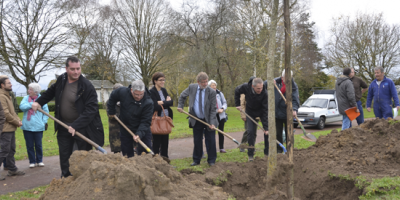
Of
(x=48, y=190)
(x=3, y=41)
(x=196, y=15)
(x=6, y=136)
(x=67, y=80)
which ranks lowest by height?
(x=48, y=190)

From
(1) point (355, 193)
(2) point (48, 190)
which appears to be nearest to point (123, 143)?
(2) point (48, 190)

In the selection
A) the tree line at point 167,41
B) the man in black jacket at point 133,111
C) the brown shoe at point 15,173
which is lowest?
the brown shoe at point 15,173

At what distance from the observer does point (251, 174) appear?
535 centimetres

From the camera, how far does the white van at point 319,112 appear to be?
14.2 m

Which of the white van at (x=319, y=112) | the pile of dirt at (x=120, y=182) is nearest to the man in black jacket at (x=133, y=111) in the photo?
the pile of dirt at (x=120, y=182)

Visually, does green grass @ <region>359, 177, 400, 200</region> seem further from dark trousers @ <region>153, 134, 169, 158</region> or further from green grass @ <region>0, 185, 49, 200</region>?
green grass @ <region>0, 185, 49, 200</region>

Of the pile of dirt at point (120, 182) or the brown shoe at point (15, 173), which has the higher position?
the pile of dirt at point (120, 182)

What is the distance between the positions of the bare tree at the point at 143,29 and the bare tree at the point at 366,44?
17.8 metres

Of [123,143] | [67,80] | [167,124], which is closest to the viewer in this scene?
[67,80]

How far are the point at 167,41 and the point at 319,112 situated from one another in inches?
507

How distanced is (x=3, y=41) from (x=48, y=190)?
16764mm

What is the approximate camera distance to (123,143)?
536 cm

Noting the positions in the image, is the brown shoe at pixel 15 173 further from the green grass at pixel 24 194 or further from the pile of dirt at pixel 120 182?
the pile of dirt at pixel 120 182

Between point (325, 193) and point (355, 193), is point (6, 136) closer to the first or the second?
point (325, 193)
